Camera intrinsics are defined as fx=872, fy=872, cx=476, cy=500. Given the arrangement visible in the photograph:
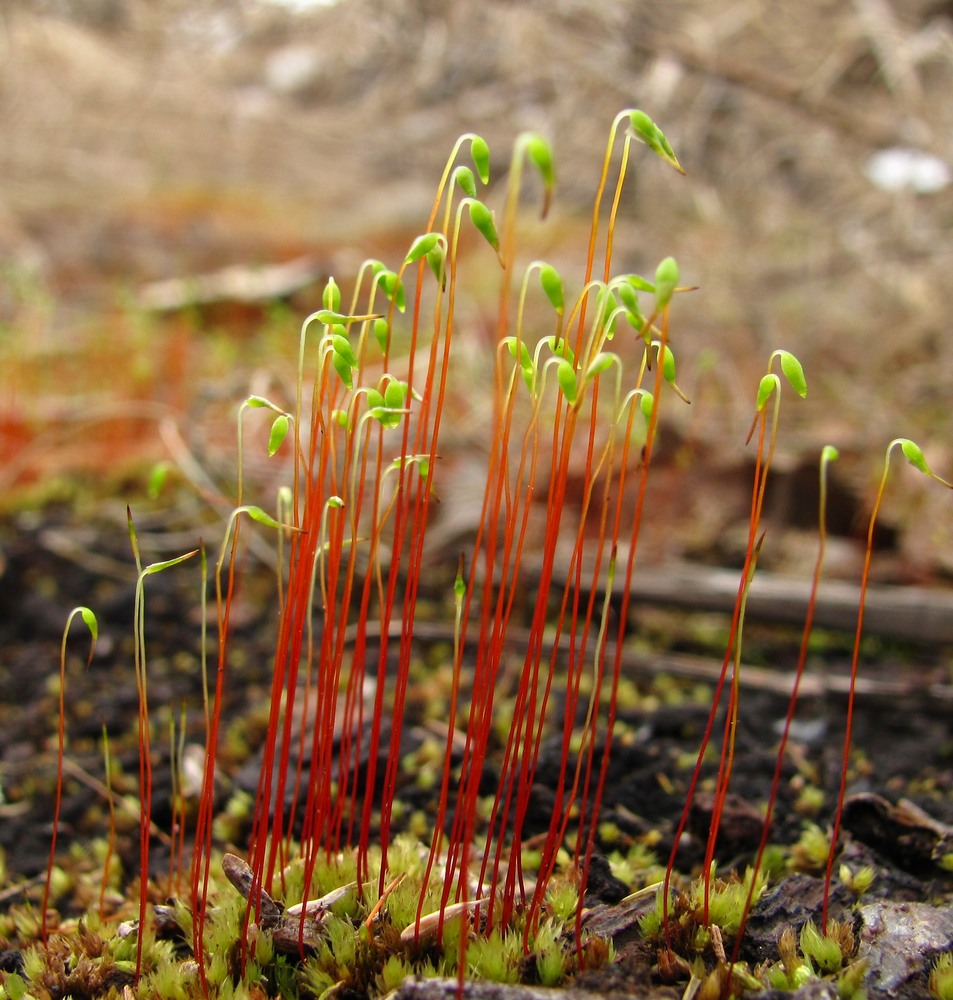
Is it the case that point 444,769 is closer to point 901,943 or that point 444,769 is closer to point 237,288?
point 901,943

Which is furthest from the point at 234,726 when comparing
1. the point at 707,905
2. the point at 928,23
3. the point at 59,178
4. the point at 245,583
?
the point at 59,178

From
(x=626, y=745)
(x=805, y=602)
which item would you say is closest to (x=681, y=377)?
(x=805, y=602)

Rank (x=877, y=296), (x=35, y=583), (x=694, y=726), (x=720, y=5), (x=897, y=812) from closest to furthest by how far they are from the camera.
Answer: (x=897, y=812), (x=694, y=726), (x=35, y=583), (x=877, y=296), (x=720, y=5)

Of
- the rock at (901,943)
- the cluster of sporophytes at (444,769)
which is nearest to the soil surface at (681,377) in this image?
the rock at (901,943)

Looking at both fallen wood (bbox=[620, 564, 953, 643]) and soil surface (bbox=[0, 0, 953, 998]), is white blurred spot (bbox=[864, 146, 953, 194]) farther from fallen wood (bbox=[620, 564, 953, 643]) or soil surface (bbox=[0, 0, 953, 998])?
fallen wood (bbox=[620, 564, 953, 643])

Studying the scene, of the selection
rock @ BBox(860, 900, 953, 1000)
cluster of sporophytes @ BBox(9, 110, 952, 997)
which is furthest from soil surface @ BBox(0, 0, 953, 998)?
cluster of sporophytes @ BBox(9, 110, 952, 997)

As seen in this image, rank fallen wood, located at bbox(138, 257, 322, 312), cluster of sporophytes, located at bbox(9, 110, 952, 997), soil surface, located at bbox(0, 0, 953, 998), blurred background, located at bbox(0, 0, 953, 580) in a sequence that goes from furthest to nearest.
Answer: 1. fallen wood, located at bbox(138, 257, 322, 312)
2. blurred background, located at bbox(0, 0, 953, 580)
3. soil surface, located at bbox(0, 0, 953, 998)
4. cluster of sporophytes, located at bbox(9, 110, 952, 997)

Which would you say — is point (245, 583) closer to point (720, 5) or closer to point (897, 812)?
point (897, 812)
